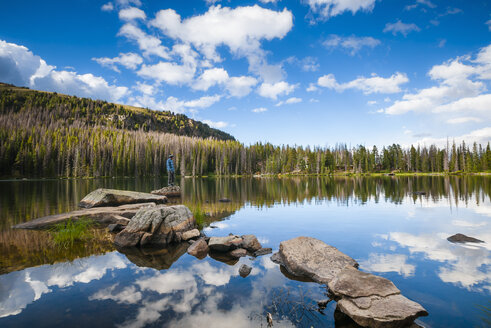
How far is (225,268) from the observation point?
9.38 m

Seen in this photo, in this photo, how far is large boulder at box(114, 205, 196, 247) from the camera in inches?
472

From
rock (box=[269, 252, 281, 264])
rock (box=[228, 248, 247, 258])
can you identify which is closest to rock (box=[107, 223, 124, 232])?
rock (box=[228, 248, 247, 258])

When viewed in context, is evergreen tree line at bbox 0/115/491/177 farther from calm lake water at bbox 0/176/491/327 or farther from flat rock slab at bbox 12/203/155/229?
calm lake water at bbox 0/176/491/327

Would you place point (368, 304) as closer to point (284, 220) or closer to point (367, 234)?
point (367, 234)

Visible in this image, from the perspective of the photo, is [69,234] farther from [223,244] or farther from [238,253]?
[238,253]

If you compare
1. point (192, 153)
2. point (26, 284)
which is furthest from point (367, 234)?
point (192, 153)

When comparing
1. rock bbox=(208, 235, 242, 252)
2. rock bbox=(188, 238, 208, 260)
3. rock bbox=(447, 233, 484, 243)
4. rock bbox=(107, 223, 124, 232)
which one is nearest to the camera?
rock bbox=(188, 238, 208, 260)

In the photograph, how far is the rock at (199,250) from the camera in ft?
35.3

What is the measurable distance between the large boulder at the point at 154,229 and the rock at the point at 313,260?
6011 millimetres

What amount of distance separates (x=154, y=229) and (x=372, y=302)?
33.2 ft

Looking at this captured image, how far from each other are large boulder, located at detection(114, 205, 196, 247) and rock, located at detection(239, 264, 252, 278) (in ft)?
16.9

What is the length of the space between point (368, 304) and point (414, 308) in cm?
103

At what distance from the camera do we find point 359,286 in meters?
6.54

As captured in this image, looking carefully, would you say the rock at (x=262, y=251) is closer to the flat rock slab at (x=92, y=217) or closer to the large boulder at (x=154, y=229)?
the large boulder at (x=154, y=229)
